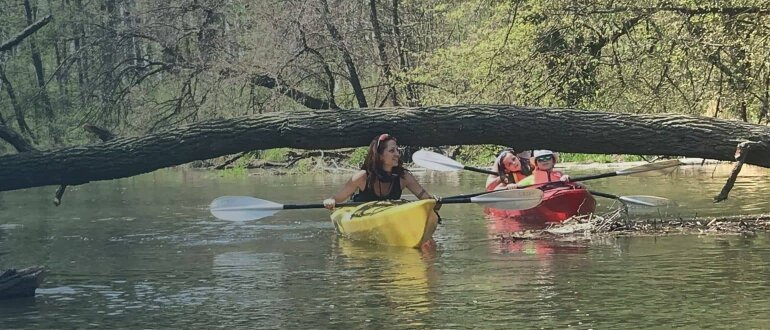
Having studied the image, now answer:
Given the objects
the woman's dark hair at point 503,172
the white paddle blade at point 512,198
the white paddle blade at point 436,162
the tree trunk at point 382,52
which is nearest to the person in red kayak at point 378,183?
the white paddle blade at point 512,198

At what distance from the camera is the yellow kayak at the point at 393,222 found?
453 inches

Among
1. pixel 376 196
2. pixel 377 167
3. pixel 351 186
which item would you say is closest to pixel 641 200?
pixel 376 196

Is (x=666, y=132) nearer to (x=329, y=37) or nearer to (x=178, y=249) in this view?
(x=178, y=249)

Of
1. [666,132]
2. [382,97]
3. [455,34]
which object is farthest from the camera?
[455,34]

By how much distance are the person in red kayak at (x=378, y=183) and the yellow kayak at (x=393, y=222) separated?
0.20m

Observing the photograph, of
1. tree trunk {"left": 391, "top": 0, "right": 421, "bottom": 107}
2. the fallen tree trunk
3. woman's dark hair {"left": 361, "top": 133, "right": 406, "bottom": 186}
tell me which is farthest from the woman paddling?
tree trunk {"left": 391, "top": 0, "right": 421, "bottom": 107}

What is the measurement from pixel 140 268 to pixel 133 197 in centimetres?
1071

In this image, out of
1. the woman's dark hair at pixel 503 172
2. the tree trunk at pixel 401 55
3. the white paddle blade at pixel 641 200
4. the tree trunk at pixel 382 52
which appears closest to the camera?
the white paddle blade at pixel 641 200

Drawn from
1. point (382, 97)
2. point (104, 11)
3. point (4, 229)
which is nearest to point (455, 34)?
point (382, 97)

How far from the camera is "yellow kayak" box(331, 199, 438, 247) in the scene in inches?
453

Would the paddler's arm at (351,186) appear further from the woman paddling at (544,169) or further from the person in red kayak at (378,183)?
the woman paddling at (544,169)

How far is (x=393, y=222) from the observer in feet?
38.5

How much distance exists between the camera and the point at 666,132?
9.20 m

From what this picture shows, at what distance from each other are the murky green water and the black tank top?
593mm
